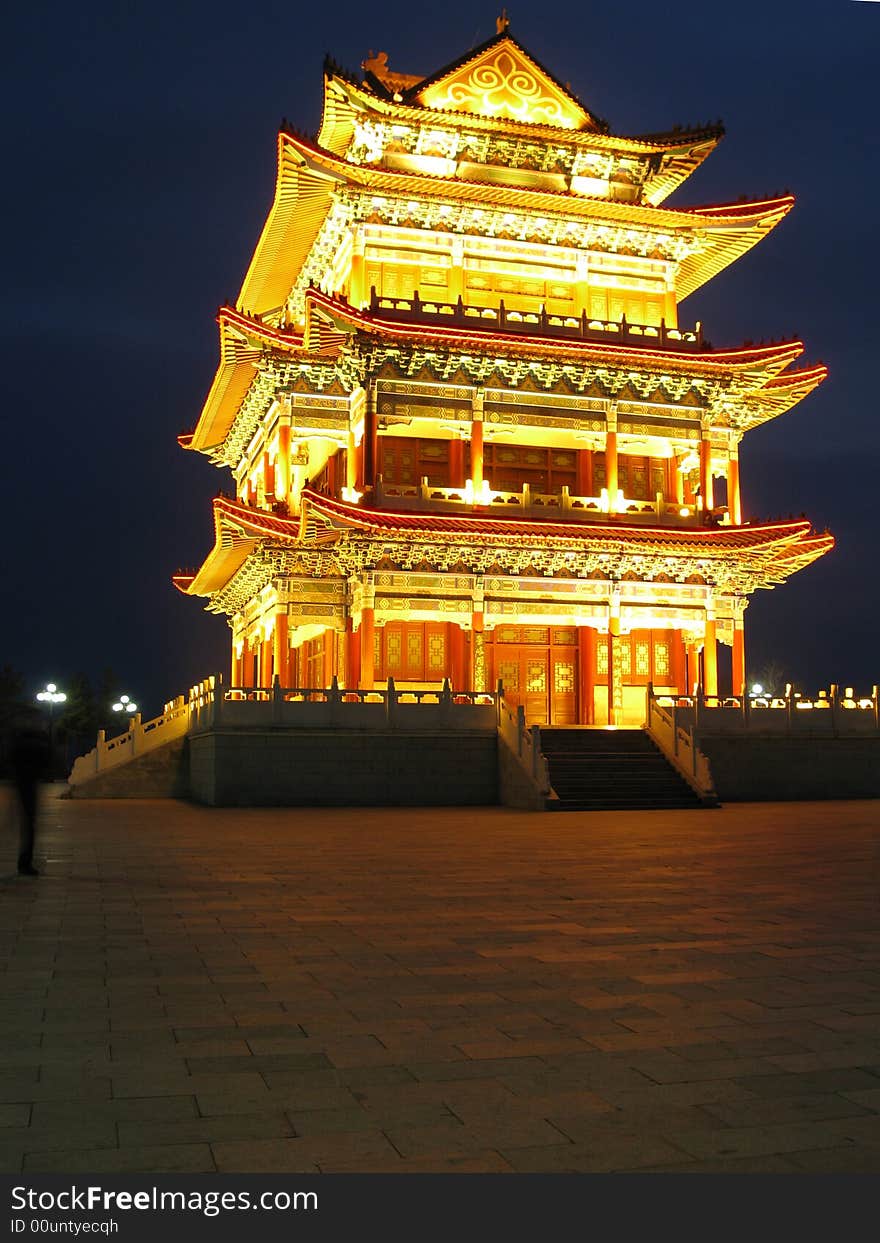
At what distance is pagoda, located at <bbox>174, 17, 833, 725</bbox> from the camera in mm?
29656

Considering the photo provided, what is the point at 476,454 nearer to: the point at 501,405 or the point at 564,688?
the point at 501,405

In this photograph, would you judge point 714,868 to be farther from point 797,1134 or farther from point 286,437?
point 286,437

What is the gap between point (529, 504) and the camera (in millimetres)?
30359

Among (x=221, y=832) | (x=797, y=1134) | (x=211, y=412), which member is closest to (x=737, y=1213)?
(x=797, y=1134)

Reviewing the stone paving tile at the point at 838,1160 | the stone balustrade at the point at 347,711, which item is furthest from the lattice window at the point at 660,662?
the stone paving tile at the point at 838,1160

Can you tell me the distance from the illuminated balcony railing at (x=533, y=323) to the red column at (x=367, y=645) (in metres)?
7.43

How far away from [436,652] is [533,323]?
9.10m

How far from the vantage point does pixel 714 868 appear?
12664 millimetres

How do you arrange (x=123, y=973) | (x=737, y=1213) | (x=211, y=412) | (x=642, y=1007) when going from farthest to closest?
(x=211, y=412) → (x=123, y=973) → (x=642, y=1007) → (x=737, y=1213)

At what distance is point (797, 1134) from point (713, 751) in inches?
884

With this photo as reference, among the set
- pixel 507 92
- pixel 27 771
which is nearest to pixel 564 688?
pixel 507 92

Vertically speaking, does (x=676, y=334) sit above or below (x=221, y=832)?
above

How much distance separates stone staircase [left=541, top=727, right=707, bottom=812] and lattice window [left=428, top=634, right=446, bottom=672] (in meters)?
5.44

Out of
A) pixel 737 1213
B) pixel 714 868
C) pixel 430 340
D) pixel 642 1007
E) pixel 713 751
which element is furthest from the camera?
pixel 430 340
